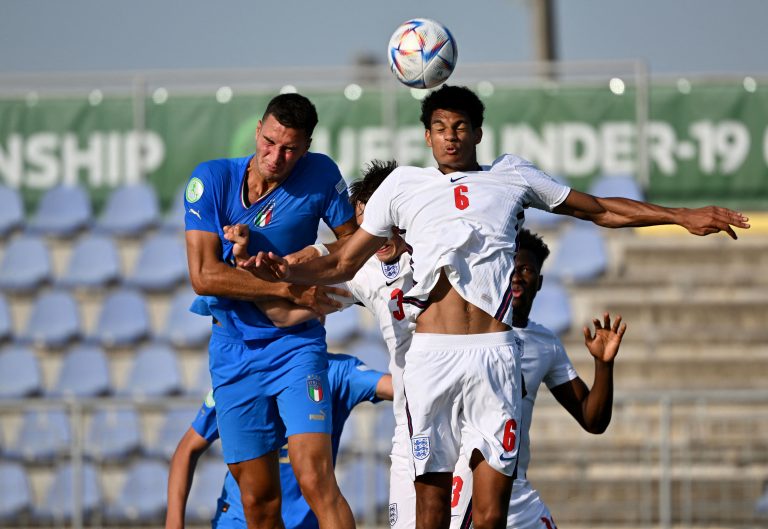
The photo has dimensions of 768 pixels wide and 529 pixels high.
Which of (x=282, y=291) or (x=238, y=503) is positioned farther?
(x=238, y=503)

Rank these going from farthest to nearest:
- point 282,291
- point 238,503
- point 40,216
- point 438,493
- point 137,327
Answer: point 40,216, point 137,327, point 238,503, point 282,291, point 438,493

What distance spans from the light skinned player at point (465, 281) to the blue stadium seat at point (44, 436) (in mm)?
6511

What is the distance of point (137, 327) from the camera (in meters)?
14.3

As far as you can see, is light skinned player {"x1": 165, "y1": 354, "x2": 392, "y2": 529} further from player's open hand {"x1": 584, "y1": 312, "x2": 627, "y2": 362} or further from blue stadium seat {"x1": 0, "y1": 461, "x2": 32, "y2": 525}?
blue stadium seat {"x1": 0, "y1": 461, "x2": 32, "y2": 525}

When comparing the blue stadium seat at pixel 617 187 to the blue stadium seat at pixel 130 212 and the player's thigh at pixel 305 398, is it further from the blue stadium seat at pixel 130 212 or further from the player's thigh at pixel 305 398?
the player's thigh at pixel 305 398

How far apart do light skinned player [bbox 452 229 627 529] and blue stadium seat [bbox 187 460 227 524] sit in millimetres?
5882

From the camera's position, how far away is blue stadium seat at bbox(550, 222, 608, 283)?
1445cm

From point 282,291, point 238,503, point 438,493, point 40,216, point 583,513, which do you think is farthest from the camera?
point 40,216

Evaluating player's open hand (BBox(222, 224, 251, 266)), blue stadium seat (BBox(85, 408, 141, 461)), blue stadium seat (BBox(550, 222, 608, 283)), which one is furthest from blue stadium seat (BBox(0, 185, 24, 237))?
player's open hand (BBox(222, 224, 251, 266))

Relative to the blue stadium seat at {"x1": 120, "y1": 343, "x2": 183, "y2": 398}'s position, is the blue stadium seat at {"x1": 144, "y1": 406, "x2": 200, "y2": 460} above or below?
below

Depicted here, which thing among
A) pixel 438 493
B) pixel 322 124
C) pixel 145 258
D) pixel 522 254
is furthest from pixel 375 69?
pixel 438 493

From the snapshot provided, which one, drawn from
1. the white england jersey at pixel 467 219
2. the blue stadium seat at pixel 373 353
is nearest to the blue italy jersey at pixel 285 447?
the white england jersey at pixel 467 219

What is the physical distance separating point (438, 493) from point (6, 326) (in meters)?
9.67

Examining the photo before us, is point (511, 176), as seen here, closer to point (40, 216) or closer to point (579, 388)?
point (579, 388)
